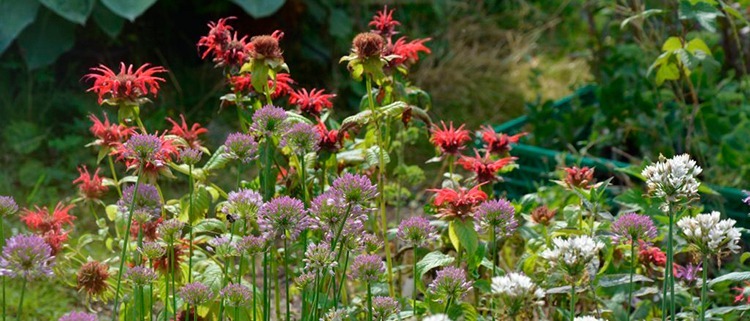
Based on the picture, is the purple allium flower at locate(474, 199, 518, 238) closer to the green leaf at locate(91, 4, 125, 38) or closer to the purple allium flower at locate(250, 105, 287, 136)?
the purple allium flower at locate(250, 105, 287, 136)

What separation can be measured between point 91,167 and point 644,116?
5.98 feet

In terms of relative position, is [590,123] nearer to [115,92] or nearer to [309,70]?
[309,70]

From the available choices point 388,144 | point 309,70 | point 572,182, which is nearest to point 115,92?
point 388,144

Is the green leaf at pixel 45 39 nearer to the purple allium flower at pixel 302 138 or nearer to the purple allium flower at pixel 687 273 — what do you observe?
the purple allium flower at pixel 687 273

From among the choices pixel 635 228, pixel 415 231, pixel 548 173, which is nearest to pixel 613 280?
pixel 635 228

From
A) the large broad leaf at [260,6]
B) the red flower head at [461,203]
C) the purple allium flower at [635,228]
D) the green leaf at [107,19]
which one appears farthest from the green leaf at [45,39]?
the purple allium flower at [635,228]

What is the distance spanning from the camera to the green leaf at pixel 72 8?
3676 mm

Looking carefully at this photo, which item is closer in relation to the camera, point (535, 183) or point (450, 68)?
point (535, 183)

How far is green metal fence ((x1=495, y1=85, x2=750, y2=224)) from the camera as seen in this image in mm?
2594

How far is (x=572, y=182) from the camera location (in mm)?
1912

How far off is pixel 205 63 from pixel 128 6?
0.92 m

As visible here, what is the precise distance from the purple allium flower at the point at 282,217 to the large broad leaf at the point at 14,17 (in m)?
2.72

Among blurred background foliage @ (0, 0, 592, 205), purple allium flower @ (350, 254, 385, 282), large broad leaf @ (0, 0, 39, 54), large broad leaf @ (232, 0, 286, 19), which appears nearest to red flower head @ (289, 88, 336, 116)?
purple allium flower @ (350, 254, 385, 282)

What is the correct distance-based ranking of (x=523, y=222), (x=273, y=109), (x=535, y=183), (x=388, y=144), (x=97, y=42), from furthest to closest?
(x=97, y=42) < (x=535, y=183) < (x=523, y=222) < (x=388, y=144) < (x=273, y=109)
